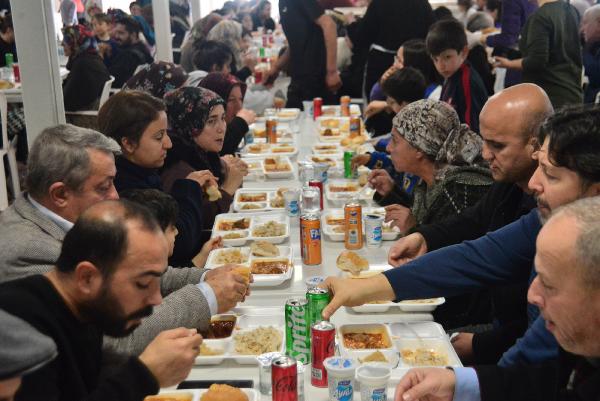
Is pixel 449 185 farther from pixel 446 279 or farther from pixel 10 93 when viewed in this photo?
pixel 10 93

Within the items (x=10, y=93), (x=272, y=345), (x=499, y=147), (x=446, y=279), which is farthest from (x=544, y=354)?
(x=10, y=93)

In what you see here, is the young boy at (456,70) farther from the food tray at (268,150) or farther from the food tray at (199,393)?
the food tray at (199,393)

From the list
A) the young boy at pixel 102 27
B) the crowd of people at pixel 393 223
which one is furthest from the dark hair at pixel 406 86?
the young boy at pixel 102 27

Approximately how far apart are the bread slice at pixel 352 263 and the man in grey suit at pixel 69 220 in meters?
0.46

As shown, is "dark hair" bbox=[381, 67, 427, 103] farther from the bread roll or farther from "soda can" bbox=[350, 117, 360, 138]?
the bread roll

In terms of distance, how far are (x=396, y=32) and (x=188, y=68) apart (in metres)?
1.97

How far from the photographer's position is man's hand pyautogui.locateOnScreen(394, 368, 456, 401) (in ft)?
5.66

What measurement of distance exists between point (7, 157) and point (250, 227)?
12.0 feet

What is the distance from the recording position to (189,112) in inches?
146

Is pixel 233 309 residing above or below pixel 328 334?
below

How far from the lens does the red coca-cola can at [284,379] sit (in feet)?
5.54

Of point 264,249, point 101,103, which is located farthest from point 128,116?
point 101,103

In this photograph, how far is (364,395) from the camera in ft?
5.73

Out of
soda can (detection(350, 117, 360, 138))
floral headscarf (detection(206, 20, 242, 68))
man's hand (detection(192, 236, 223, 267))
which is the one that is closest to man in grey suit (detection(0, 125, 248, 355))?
man's hand (detection(192, 236, 223, 267))
